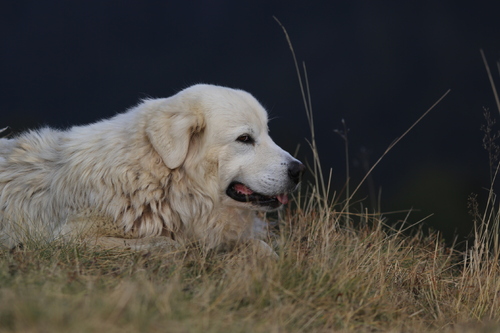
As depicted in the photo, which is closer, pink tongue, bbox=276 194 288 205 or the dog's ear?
the dog's ear

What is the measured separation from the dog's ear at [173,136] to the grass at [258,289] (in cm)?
67

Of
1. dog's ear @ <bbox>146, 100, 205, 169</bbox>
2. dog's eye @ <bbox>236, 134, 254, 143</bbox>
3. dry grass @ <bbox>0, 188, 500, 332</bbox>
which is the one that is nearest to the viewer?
dry grass @ <bbox>0, 188, 500, 332</bbox>

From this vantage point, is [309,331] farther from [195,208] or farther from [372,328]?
[195,208]

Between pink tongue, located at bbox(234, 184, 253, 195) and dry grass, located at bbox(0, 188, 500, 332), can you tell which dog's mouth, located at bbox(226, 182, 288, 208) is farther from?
dry grass, located at bbox(0, 188, 500, 332)

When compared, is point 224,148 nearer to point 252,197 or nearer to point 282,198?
point 252,197

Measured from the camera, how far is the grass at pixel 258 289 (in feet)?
9.03

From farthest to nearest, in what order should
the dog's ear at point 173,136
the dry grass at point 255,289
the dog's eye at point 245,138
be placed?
1. the dog's eye at point 245,138
2. the dog's ear at point 173,136
3. the dry grass at point 255,289

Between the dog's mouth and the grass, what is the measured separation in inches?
10.4

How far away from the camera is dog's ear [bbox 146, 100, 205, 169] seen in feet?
15.0

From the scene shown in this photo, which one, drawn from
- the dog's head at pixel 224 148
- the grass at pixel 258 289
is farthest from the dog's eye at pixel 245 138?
the grass at pixel 258 289

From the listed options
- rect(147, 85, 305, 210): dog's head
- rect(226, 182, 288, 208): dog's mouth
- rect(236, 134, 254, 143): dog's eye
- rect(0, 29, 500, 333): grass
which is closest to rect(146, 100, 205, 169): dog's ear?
rect(147, 85, 305, 210): dog's head

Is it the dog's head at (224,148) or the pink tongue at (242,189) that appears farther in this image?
the pink tongue at (242,189)

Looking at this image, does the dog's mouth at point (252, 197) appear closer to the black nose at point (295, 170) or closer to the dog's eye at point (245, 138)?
the black nose at point (295, 170)

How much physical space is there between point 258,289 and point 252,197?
148 cm
